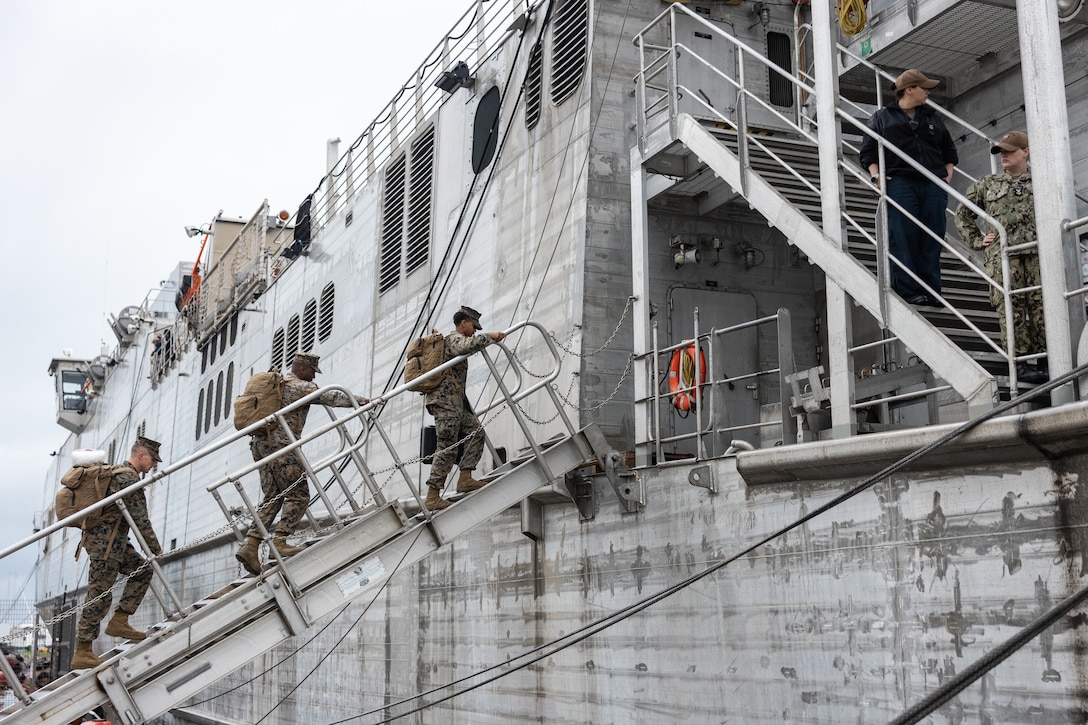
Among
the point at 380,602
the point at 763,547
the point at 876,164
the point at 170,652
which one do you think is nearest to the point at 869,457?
the point at 763,547

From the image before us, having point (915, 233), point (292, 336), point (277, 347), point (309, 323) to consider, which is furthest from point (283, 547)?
point (277, 347)

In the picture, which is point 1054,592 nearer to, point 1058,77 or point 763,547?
point 763,547

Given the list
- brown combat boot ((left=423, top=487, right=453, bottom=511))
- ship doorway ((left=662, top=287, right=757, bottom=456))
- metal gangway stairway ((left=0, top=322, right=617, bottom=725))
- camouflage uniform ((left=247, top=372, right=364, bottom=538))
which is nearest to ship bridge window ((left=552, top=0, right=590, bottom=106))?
ship doorway ((left=662, top=287, right=757, bottom=456))

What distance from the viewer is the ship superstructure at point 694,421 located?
5.30 m

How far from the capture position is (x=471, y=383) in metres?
11.0

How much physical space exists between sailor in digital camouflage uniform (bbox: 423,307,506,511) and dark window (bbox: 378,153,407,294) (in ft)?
17.4

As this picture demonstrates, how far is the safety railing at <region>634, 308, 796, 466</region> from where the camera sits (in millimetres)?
7023

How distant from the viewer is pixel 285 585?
7375 millimetres

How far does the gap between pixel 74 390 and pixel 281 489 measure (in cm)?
3504

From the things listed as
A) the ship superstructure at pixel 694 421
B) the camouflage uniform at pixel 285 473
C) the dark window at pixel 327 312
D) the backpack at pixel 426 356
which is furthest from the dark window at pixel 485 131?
the dark window at pixel 327 312

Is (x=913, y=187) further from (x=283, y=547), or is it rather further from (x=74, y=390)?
(x=74, y=390)

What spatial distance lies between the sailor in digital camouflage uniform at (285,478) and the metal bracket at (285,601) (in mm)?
262

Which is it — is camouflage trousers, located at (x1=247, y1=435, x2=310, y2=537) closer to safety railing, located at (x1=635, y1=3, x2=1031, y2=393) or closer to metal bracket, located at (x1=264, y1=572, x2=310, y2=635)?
metal bracket, located at (x1=264, y1=572, x2=310, y2=635)

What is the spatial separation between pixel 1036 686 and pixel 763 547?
74.7 inches
